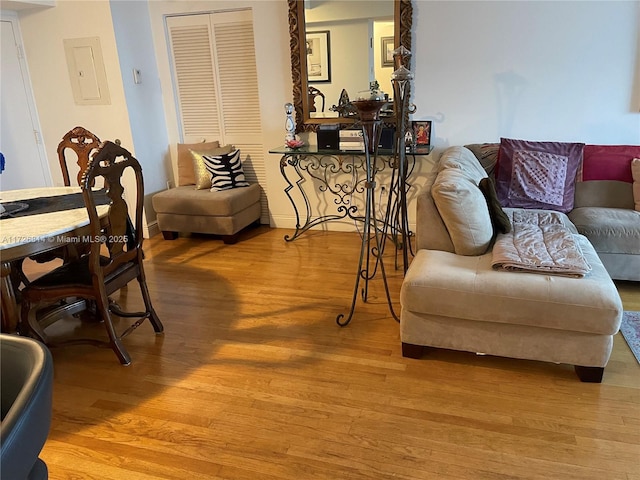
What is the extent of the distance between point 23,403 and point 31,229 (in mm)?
1569

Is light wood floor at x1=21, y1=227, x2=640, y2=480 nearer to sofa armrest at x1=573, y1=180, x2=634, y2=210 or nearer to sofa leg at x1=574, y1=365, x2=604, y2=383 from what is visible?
sofa leg at x1=574, y1=365, x2=604, y2=383

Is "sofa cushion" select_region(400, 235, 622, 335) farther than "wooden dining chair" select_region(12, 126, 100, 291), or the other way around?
"wooden dining chair" select_region(12, 126, 100, 291)

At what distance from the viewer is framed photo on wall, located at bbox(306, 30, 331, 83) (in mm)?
3826

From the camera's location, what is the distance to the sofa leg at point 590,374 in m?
2.07

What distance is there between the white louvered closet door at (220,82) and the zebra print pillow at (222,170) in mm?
287

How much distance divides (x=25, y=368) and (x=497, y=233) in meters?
2.28

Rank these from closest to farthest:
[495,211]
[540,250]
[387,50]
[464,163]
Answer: [540,250], [495,211], [464,163], [387,50]

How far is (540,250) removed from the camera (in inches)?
89.6

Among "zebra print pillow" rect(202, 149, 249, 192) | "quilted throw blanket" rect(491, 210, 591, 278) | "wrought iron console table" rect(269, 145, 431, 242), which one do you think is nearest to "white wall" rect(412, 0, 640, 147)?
"wrought iron console table" rect(269, 145, 431, 242)

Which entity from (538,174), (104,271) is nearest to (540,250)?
(538,174)

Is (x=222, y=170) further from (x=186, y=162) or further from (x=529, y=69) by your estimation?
(x=529, y=69)

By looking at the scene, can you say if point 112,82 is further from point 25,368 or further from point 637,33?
point 637,33

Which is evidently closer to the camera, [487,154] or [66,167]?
[66,167]

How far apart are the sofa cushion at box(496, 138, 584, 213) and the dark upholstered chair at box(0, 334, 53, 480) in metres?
3.03
